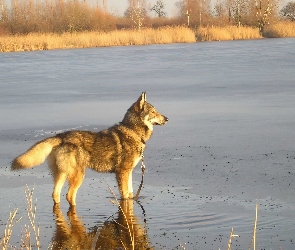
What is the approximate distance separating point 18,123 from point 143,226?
8329 millimetres

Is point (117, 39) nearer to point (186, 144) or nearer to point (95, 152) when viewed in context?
point (186, 144)

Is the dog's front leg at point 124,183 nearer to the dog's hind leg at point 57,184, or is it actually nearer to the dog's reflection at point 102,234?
the dog's reflection at point 102,234

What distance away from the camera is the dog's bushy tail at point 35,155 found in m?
7.94

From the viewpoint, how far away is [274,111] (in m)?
15.1

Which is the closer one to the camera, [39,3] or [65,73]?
[65,73]

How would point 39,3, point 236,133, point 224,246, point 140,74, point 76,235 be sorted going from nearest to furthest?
point 224,246
point 76,235
point 236,133
point 140,74
point 39,3

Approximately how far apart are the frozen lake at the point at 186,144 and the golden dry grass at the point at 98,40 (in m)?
17.5

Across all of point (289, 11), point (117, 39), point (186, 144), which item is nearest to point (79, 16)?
point (117, 39)

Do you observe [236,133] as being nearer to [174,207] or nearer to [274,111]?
[274,111]

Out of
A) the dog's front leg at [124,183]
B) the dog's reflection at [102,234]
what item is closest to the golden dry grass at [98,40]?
the dog's front leg at [124,183]

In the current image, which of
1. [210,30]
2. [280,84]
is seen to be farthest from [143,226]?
[210,30]

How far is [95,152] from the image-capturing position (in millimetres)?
8242

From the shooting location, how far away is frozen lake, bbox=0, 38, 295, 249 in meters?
7.16

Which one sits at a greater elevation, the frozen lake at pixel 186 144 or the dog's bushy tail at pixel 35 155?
the dog's bushy tail at pixel 35 155
